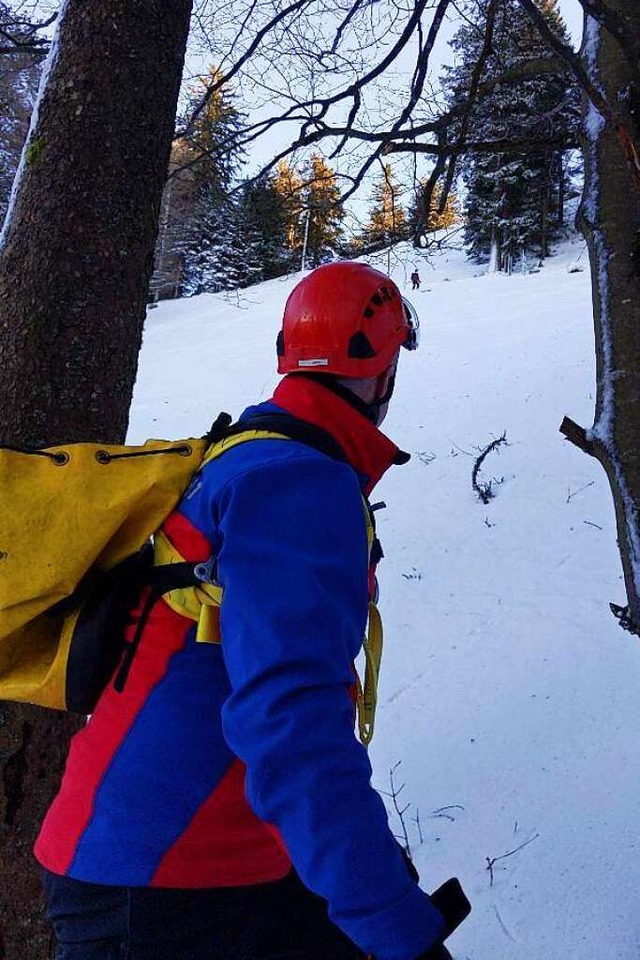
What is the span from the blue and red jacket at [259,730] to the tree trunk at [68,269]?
766mm

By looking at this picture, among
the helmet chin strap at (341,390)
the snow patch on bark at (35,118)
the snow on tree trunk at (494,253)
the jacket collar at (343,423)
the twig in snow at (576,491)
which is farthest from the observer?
the snow on tree trunk at (494,253)

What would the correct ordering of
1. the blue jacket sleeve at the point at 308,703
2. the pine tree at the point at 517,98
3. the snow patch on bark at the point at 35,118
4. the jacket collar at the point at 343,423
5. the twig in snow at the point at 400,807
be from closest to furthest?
1. the blue jacket sleeve at the point at 308,703
2. the jacket collar at the point at 343,423
3. the snow patch on bark at the point at 35,118
4. the pine tree at the point at 517,98
5. the twig in snow at the point at 400,807

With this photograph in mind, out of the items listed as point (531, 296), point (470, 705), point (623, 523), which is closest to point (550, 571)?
point (470, 705)

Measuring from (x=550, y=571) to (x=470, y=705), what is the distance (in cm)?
217

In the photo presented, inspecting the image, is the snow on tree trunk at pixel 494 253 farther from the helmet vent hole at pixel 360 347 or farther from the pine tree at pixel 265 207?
the helmet vent hole at pixel 360 347

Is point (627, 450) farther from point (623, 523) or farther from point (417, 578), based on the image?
point (417, 578)

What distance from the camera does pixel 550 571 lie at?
6.20 m

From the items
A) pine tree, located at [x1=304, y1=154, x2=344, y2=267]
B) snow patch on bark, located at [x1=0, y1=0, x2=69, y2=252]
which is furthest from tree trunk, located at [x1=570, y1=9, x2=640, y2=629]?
pine tree, located at [x1=304, y1=154, x2=344, y2=267]

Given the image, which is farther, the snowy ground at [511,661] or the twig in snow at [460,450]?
the twig in snow at [460,450]

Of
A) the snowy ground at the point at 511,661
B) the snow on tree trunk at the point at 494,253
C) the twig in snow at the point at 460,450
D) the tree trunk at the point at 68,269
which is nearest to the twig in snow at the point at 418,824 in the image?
the snowy ground at the point at 511,661

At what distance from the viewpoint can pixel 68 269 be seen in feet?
6.68

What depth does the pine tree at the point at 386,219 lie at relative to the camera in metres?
4.14

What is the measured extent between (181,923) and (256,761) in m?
0.45

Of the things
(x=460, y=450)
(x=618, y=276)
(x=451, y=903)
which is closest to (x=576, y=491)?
(x=460, y=450)
